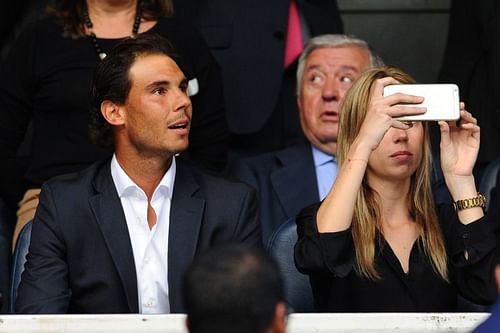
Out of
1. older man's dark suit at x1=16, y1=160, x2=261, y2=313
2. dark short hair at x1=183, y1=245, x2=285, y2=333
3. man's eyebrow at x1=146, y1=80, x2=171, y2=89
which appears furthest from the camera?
man's eyebrow at x1=146, y1=80, x2=171, y2=89

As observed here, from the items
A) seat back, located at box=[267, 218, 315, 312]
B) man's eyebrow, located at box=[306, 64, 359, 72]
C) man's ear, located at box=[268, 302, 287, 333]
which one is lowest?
seat back, located at box=[267, 218, 315, 312]

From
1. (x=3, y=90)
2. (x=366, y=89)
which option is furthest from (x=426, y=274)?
(x=3, y=90)

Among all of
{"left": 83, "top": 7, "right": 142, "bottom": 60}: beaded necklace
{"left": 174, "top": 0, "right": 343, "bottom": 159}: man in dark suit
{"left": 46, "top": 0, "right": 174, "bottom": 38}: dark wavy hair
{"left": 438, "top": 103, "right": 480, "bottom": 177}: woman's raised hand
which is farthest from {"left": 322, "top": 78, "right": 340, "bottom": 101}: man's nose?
{"left": 438, "top": 103, "right": 480, "bottom": 177}: woman's raised hand

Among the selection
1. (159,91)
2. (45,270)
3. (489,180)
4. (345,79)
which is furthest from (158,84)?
(489,180)

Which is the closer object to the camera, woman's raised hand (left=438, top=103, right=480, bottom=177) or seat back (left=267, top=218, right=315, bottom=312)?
woman's raised hand (left=438, top=103, right=480, bottom=177)

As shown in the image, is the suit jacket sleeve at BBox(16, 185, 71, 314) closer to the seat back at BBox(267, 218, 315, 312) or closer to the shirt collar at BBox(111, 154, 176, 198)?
the shirt collar at BBox(111, 154, 176, 198)

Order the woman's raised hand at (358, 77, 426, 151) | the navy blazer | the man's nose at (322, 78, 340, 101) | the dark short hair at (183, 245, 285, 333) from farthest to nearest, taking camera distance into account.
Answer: the navy blazer
the man's nose at (322, 78, 340, 101)
the woman's raised hand at (358, 77, 426, 151)
the dark short hair at (183, 245, 285, 333)

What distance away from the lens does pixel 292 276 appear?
4691 mm

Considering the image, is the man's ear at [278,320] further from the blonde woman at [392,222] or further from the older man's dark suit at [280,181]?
the older man's dark suit at [280,181]

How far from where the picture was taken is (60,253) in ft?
14.9

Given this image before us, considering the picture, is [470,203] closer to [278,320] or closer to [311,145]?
[311,145]

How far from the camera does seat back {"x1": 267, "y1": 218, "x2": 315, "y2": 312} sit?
4.68 meters

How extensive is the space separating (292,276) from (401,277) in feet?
1.45

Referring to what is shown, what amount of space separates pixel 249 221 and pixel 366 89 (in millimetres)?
587
